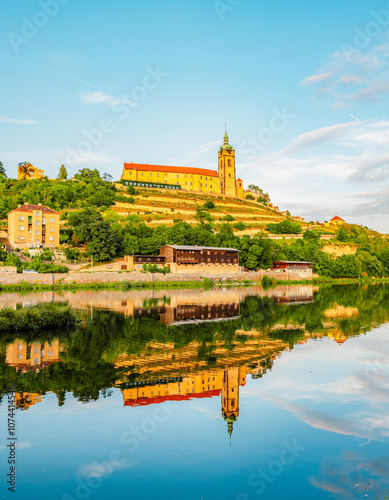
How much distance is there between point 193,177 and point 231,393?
3851 inches

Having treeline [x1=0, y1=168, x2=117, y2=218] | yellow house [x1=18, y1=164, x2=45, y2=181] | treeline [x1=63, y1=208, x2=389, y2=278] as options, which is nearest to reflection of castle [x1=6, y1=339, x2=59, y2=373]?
treeline [x1=63, y1=208, x2=389, y2=278]

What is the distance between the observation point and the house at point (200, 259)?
191 ft

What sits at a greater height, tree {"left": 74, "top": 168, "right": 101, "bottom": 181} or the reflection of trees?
tree {"left": 74, "top": 168, "right": 101, "bottom": 181}

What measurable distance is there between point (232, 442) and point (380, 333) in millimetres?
14241

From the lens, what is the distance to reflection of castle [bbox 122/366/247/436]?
33.3 feet

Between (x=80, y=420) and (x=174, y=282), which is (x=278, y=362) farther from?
(x=174, y=282)

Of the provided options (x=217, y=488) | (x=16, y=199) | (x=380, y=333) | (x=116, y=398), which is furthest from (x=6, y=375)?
(x=16, y=199)

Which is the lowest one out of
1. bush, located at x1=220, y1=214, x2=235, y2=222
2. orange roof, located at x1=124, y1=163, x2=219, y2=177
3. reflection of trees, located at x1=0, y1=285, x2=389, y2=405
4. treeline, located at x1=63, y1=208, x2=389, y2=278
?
reflection of trees, located at x1=0, y1=285, x2=389, y2=405

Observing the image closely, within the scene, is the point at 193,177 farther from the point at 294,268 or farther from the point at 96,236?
the point at 96,236

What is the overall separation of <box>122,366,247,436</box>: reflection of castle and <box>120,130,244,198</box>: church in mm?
83917

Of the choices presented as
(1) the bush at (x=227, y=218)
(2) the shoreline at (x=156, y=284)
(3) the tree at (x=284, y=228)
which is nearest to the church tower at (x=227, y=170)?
(1) the bush at (x=227, y=218)

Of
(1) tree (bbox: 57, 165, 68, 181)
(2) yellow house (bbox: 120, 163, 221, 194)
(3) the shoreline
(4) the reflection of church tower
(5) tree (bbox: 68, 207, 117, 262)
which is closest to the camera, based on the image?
(4) the reflection of church tower

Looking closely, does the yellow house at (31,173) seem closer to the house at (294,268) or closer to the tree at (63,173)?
the tree at (63,173)

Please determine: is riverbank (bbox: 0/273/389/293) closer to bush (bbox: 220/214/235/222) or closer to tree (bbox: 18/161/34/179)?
bush (bbox: 220/214/235/222)
